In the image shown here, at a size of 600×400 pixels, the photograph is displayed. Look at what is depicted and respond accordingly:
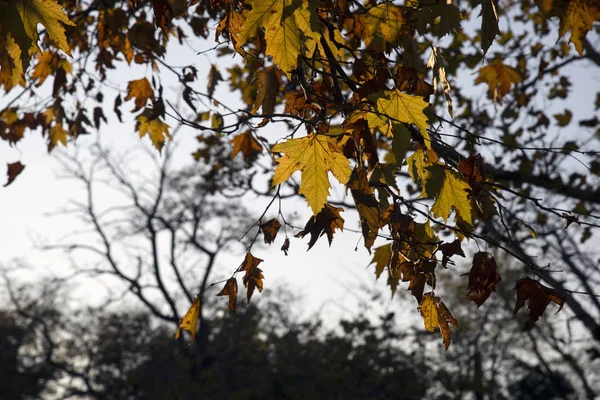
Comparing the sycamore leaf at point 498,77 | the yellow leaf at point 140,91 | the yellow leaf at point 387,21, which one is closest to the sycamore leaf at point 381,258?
the yellow leaf at point 387,21

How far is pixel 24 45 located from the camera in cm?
161

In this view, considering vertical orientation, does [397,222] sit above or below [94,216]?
below

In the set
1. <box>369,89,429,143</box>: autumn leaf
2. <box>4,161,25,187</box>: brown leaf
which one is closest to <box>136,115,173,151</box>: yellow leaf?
<box>4,161,25,187</box>: brown leaf

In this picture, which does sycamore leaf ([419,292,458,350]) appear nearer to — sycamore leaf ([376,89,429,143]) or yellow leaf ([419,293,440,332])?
yellow leaf ([419,293,440,332])

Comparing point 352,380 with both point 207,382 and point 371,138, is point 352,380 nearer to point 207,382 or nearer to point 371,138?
point 207,382

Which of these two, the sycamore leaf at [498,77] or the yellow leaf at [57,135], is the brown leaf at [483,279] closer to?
the sycamore leaf at [498,77]

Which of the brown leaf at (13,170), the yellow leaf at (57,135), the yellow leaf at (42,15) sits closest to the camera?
the yellow leaf at (42,15)

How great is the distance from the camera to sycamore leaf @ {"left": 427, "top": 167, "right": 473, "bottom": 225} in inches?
73.4

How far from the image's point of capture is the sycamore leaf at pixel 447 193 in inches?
73.4

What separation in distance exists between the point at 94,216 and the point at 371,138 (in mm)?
16104

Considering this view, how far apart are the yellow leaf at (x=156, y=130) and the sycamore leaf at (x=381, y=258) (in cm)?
163

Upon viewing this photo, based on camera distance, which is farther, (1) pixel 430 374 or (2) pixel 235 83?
(1) pixel 430 374

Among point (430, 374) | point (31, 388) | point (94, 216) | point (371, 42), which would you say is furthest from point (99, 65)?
point (31, 388)

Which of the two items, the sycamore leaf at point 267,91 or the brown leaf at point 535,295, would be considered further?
the sycamore leaf at point 267,91
